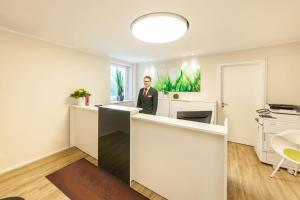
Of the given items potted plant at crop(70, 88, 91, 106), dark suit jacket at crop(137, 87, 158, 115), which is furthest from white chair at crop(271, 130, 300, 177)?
potted plant at crop(70, 88, 91, 106)

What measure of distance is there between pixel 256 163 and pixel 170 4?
9.97 ft

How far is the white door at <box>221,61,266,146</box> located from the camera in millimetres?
3244

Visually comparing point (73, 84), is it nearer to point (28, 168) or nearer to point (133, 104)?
point (28, 168)

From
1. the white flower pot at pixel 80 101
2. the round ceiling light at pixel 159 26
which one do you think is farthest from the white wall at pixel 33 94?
the round ceiling light at pixel 159 26

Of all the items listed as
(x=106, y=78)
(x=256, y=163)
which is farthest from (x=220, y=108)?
(x=106, y=78)

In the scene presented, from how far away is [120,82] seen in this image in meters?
4.73

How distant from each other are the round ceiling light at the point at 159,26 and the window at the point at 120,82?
2.69 meters

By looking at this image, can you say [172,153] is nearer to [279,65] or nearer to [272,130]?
[272,130]

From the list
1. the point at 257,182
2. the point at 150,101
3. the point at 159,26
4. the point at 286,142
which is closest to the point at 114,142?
the point at 150,101

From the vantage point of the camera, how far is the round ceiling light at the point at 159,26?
1766 mm

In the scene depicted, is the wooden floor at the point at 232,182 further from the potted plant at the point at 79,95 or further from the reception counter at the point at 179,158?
the potted plant at the point at 79,95

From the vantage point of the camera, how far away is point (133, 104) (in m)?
5.21

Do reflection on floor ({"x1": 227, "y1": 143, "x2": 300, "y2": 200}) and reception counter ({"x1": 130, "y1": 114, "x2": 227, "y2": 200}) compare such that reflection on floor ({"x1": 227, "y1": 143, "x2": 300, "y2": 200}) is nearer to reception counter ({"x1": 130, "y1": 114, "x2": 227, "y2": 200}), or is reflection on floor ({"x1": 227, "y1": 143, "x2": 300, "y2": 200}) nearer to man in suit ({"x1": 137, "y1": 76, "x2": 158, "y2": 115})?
reception counter ({"x1": 130, "y1": 114, "x2": 227, "y2": 200})

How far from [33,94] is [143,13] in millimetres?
2474
